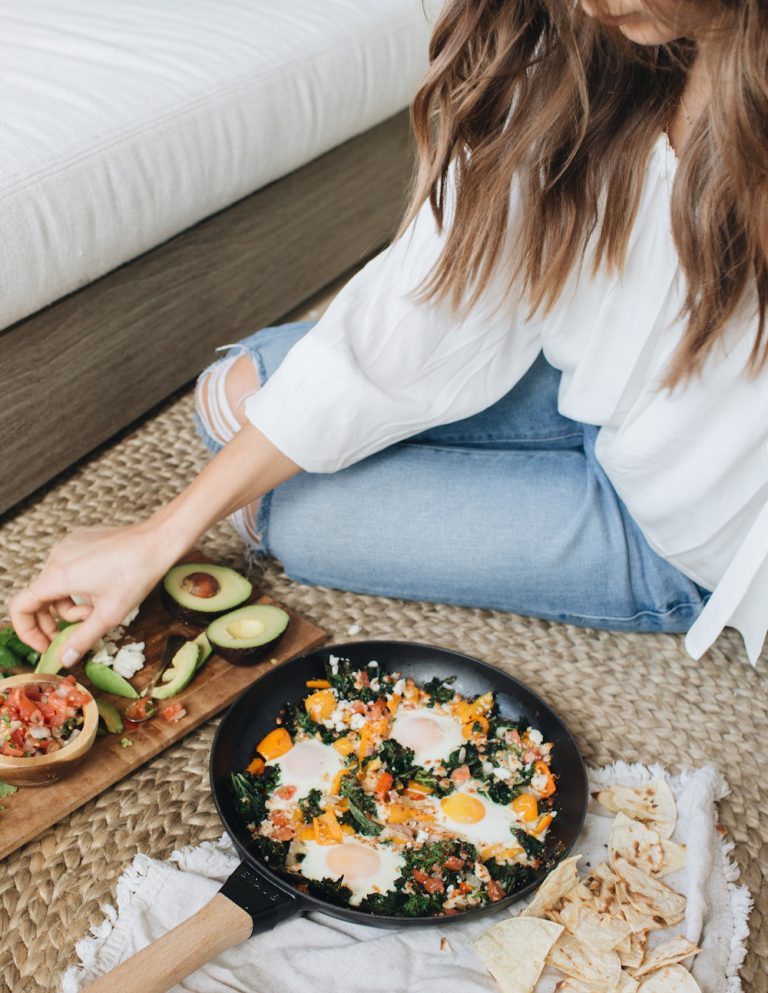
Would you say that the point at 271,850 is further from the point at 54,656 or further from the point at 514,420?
the point at 514,420

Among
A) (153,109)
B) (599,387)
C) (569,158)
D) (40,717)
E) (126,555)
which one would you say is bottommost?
(40,717)

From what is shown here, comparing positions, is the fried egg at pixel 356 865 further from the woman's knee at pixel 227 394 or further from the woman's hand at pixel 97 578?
the woman's knee at pixel 227 394

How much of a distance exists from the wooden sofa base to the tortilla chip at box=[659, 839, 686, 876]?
963 millimetres

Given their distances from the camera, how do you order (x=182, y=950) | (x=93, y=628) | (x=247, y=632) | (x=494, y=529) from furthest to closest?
1. (x=494, y=529)
2. (x=247, y=632)
3. (x=93, y=628)
4. (x=182, y=950)

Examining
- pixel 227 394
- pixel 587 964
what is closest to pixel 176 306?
pixel 227 394

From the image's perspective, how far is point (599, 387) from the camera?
47.1 inches

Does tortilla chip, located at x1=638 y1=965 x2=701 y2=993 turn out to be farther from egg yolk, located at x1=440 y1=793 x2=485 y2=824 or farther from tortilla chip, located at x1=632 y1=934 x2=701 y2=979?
egg yolk, located at x1=440 y1=793 x2=485 y2=824

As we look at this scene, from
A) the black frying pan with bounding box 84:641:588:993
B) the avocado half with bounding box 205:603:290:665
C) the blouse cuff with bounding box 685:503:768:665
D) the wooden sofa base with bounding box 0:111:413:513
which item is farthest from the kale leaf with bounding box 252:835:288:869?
the wooden sofa base with bounding box 0:111:413:513

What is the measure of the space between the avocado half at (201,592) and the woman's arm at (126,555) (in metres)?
0.11

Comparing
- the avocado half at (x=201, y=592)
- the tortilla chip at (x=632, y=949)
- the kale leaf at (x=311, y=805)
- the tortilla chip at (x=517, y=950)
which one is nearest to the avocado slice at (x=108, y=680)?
the avocado half at (x=201, y=592)

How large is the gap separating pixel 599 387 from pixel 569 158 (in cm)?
30

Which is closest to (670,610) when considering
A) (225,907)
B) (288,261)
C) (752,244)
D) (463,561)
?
(463,561)

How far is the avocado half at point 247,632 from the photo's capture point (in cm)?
119

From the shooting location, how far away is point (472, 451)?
139cm
